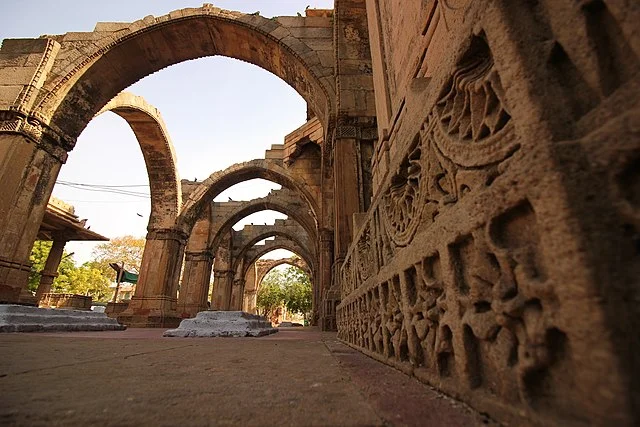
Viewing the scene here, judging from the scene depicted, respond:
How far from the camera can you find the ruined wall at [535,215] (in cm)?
47

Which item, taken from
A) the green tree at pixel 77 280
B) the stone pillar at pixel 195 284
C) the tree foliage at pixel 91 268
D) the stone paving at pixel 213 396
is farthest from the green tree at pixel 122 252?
the stone paving at pixel 213 396

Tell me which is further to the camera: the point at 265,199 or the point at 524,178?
the point at 265,199

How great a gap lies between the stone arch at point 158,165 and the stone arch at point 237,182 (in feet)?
1.51

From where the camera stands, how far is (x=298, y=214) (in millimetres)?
13938

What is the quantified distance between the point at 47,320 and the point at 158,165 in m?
7.33

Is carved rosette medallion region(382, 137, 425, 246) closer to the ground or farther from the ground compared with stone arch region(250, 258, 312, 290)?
closer to the ground

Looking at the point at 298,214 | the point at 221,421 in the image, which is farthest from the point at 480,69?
the point at 298,214

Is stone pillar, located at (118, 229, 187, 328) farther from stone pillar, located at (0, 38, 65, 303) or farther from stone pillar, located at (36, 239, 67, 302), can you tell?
stone pillar, located at (36, 239, 67, 302)

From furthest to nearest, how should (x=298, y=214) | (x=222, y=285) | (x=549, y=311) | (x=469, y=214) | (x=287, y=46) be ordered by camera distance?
(x=222, y=285) → (x=298, y=214) → (x=287, y=46) → (x=469, y=214) → (x=549, y=311)

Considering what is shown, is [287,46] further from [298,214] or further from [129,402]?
[298,214]

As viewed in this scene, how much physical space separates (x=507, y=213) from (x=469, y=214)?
0.41ft

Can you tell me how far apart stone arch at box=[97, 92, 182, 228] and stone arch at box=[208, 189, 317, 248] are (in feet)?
11.4

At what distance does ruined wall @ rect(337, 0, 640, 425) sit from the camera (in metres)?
0.47

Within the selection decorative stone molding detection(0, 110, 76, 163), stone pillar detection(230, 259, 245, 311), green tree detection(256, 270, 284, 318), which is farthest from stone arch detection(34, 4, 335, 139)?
green tree detection(256, 270, 284, 318)
